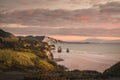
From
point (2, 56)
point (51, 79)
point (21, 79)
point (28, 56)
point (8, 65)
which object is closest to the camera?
point (51, 79)

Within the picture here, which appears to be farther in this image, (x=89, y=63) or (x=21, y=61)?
(x=89, y=63)

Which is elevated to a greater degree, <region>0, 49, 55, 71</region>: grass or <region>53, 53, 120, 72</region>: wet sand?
<region>0, 49, 55, 71</region>: grass

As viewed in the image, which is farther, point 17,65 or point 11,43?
point 11,43

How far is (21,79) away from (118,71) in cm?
1742

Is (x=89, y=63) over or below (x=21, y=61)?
below

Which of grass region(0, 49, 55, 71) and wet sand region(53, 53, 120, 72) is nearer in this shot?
grass region(0, 49, 55, 71)

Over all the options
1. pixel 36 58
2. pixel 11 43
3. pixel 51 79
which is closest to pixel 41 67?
pixel 36 58

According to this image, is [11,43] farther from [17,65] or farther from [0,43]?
[17,65]

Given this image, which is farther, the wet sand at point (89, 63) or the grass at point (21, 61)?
the wet sand at point (89, 63)

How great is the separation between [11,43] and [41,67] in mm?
27343

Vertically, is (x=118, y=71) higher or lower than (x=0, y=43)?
lower

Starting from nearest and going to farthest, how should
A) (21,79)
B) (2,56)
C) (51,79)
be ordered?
(51,79) → (21,79) → (2,56)

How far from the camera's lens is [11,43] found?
326ft

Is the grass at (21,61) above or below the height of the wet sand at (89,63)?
above
